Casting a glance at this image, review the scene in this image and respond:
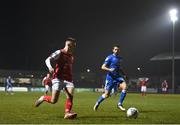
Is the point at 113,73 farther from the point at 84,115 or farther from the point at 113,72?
the point at 84,115

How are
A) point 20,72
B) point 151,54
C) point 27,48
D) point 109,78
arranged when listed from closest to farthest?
point 109,78, point 20,72, point 27,48, point 151,54

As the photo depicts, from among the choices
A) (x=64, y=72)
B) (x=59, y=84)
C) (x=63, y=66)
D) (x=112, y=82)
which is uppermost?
(x=63, y=66)

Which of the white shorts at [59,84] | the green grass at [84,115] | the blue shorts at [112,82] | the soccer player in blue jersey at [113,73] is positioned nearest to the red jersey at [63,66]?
the white shorts at [59,84]

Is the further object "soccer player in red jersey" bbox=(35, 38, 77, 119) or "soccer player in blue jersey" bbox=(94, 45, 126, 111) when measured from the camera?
"soccer player in blue jersey" bbox=(94, 45, 126, 111)

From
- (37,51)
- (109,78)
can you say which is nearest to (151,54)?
(37,51)

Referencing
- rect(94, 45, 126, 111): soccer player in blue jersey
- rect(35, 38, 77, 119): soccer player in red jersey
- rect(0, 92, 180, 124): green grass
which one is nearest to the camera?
rect(0, 92, 180, 124): green grass

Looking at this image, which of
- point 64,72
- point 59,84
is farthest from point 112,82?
point 59,84

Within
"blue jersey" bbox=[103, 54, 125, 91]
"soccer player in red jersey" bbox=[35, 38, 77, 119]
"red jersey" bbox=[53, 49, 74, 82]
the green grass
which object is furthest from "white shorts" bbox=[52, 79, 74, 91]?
"blue jersey" bbox=[103, 54, 125, 91]

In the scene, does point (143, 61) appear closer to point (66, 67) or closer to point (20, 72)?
point (20, 72)

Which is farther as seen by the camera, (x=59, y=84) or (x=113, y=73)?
(x=113, y=73)

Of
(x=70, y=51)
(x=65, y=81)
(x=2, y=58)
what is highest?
(x=2, y=58)

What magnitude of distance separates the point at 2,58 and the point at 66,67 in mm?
86521

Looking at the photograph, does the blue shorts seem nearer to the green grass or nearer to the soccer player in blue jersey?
the soccer player in blue jersey

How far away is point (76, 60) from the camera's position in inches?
4161
